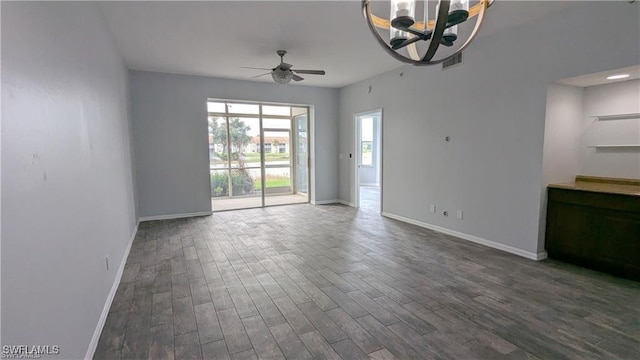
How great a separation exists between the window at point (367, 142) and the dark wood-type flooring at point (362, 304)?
22.7ft

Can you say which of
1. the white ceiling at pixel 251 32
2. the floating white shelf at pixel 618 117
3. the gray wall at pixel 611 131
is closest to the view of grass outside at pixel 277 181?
the white ceiling at pixel 251 32

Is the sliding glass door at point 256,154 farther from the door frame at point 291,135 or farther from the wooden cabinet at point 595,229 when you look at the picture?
the wooden cabinet at point 595,229

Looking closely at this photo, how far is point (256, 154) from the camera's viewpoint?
7.33 metres

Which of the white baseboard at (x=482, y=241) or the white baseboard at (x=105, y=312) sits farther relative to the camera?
the white baseboard at (x=482, y=241)

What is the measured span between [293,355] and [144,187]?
16.4 feet

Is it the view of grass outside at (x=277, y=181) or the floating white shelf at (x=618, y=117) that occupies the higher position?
the floating white shelf at (x=618, y=117)

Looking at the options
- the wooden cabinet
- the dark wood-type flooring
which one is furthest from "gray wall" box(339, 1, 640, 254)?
the dark wood-type flooring

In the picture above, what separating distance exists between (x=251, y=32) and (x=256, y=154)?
12.5 feet

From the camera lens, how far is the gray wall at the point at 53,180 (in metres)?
1.21

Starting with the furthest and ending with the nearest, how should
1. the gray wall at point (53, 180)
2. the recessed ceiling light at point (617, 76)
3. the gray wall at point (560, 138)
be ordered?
the gray wall at point (560, 138) < the recessed ceiling light at point (617, 76) < the gray wall at point (53, 180)

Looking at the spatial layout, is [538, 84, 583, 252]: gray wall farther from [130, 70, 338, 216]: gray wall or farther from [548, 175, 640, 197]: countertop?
[130, 70, 338, 216]: gray wall

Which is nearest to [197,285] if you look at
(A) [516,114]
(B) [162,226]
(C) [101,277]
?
(C) [101,277]

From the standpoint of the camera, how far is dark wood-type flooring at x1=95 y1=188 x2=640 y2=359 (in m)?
2.11

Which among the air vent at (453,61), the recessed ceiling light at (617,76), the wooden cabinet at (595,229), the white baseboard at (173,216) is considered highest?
the air vent at (453,61)
